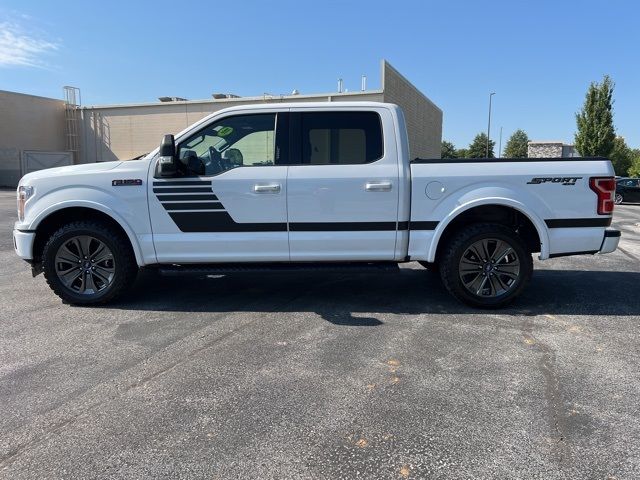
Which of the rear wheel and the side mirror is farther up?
the side mirror

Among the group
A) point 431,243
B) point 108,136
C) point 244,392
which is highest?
point 108,136

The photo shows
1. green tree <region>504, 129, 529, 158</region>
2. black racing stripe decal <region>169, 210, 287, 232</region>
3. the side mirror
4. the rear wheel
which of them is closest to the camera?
the side mirror

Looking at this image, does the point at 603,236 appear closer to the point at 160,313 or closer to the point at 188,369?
the point at 188,369

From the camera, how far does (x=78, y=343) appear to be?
4465 millimetres

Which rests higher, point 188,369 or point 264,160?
point 264,160

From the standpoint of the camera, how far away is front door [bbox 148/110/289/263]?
17.0 feet

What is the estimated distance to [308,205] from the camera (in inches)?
205

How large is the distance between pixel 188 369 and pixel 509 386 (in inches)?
95.4

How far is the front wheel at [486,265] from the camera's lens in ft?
17.3

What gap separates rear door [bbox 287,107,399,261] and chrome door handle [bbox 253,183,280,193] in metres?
0.12

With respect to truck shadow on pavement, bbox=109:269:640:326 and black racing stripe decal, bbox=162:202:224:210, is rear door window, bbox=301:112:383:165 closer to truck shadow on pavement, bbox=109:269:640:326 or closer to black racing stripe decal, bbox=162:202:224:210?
black racing stripe decal, bbox=162:202:224:210

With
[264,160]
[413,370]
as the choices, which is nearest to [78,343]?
[264,160]

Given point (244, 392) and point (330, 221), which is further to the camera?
point (330, 221)

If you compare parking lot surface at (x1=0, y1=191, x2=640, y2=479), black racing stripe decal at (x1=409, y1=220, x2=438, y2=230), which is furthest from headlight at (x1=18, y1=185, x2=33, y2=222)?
black racing stripe decal at (x1=409, y1=220, x2=438, y2=230)
